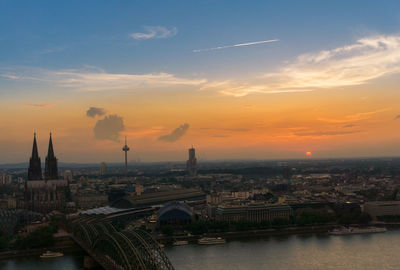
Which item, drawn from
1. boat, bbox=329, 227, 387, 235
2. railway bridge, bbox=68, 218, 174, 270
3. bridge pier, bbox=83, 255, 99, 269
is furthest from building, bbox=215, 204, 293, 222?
bridge pier, bbox=83, 255, 99, 269

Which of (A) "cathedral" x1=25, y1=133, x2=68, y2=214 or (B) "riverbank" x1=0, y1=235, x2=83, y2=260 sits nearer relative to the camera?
(B) "riverbank" x1=0, y1=235, x2=83, y2=260

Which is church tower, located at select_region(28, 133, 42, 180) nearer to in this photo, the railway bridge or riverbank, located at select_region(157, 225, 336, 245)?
riverbank, located at select_region(157, 225, 336, 245)

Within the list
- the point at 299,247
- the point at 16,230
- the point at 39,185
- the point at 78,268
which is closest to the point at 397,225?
the point at 299,247

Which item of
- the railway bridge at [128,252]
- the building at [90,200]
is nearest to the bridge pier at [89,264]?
the railway bridge at [128,252]

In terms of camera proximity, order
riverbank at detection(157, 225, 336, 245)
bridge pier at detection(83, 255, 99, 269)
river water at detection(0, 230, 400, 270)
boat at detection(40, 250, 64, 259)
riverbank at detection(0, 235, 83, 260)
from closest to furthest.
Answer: river water at detection(0, 230, 400, 270) → bridge pier at detection(83, 255, 99, 269) → boat at detection(40, 250, 64, 259) → riverbank at detection(0, 235, 83, 260) → riverbank at detection(157, 225, 336, 245)

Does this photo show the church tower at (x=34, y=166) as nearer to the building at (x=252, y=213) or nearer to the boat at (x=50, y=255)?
the building at (x=252, y=213)

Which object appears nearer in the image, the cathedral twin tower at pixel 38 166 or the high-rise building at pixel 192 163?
the cathedral twin tower at pixel 38 166

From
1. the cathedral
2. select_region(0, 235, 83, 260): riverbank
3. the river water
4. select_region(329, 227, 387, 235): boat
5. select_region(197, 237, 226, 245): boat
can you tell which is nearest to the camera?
the river water
